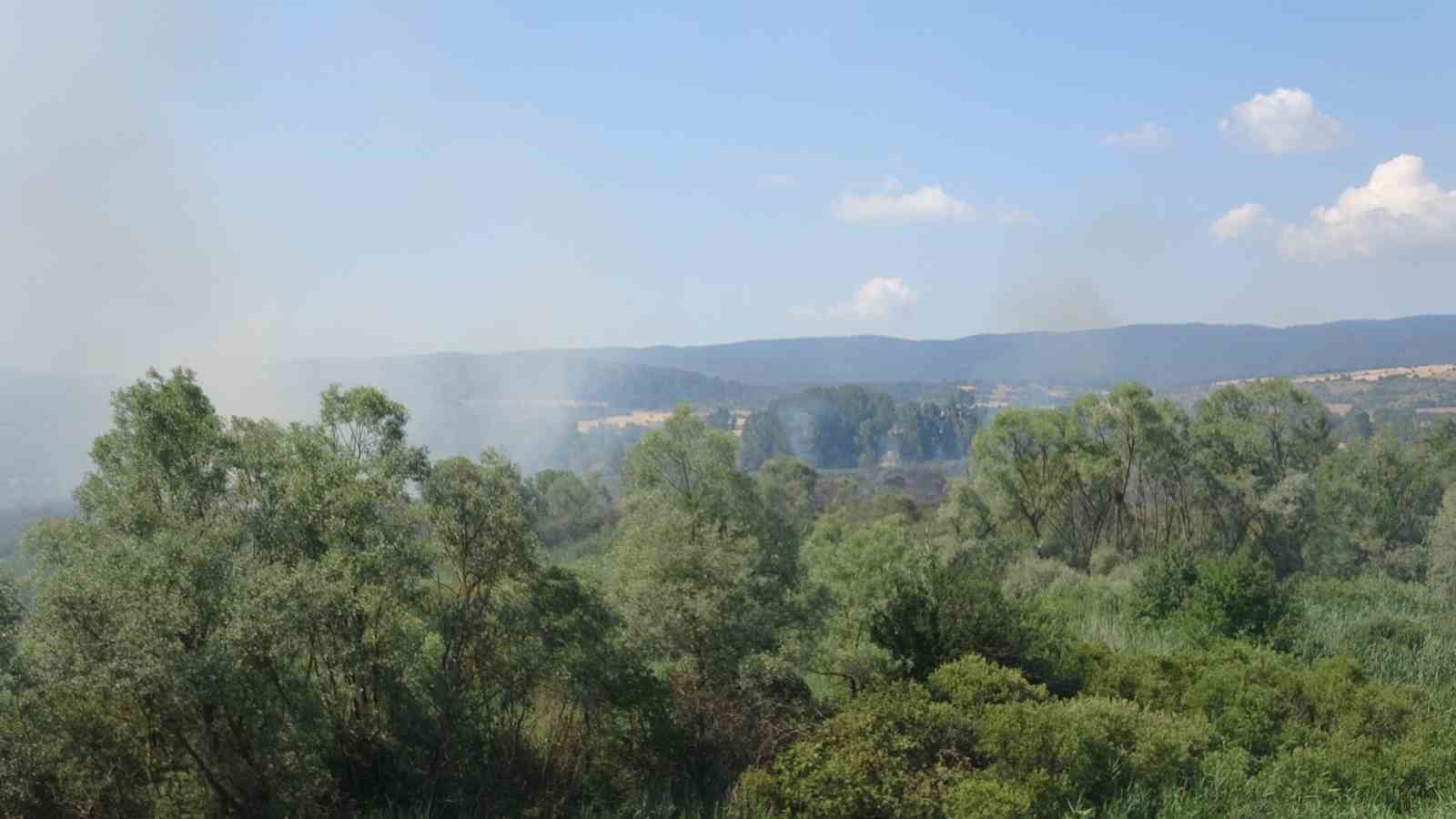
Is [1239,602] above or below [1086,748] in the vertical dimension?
below

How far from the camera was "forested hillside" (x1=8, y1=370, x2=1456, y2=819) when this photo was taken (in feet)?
26.6

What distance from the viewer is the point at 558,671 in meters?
10.0

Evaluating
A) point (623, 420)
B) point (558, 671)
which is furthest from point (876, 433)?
point (558, 671)

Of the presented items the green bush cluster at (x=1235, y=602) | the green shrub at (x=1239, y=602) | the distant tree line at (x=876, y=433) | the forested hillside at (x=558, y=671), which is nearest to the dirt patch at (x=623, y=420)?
the distant tree line at (x=876, y=433)

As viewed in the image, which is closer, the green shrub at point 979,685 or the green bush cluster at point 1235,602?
the green shrub at point 979,685

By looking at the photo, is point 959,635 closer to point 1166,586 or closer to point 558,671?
point 558,671

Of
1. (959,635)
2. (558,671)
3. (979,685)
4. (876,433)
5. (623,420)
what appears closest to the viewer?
(558,671)

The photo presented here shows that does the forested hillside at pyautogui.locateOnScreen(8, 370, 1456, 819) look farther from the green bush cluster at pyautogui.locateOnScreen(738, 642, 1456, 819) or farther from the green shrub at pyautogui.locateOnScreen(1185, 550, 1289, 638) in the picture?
the green shrub at pyautogui.locateOnScreen(1185, 550, 1289, 638)

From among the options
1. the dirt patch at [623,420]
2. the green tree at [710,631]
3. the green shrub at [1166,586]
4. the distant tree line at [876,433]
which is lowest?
the distant tree line at [876,433]

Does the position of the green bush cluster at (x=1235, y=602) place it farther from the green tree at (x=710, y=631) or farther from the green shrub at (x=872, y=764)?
the green tree at (x=710, y=631)

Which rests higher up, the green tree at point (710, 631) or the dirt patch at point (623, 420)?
the green tree at point (710, 631)

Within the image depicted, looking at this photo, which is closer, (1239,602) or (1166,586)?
(1239,602)

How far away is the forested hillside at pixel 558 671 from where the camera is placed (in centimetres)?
810

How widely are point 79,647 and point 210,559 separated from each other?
42.4 inches
